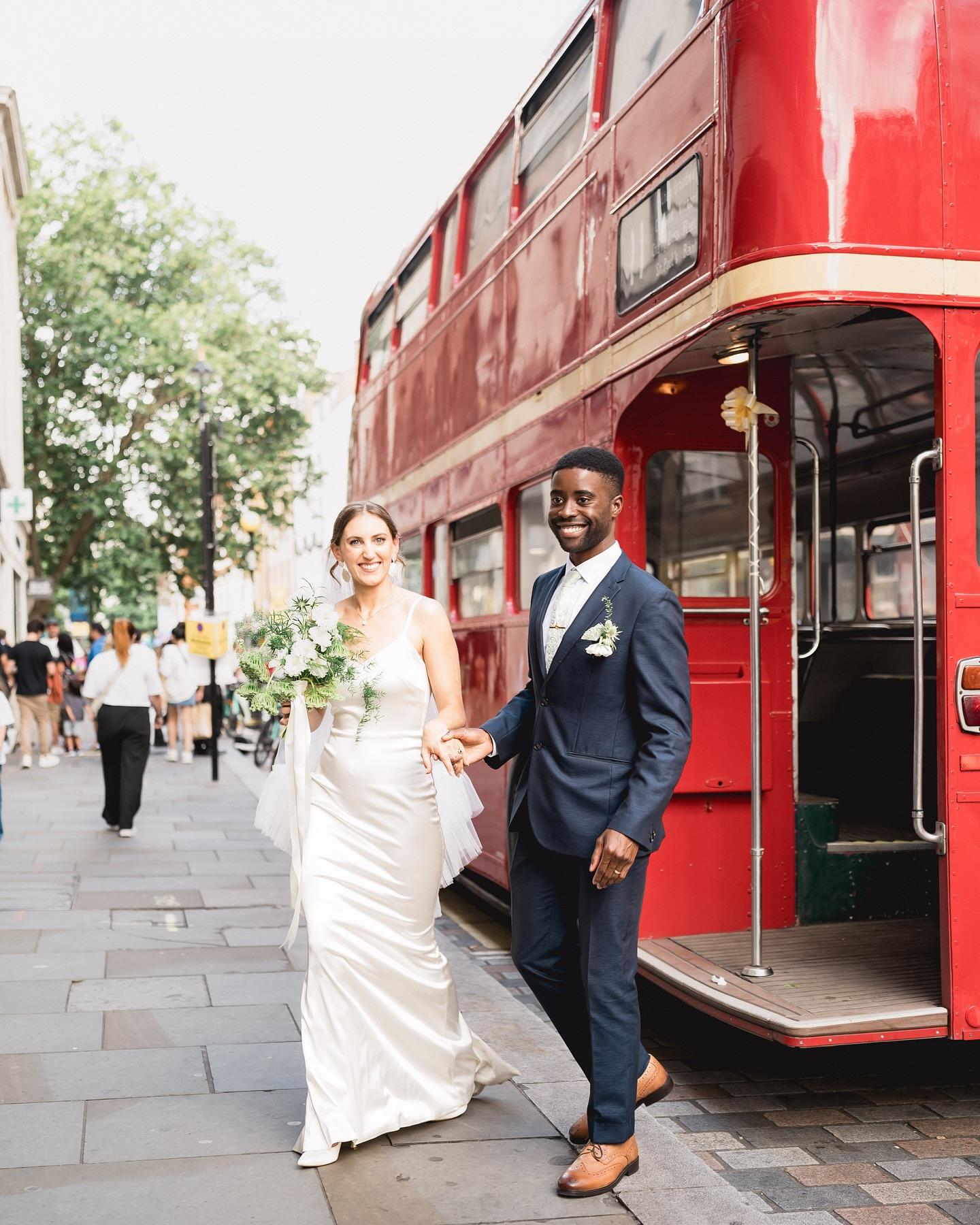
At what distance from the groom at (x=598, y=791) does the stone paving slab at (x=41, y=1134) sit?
1.50m

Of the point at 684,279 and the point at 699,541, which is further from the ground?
the point at 684,279

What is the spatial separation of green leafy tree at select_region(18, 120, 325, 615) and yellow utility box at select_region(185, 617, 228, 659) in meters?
13.4

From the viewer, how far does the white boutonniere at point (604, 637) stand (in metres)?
4.09

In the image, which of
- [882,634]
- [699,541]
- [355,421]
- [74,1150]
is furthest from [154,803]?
[74,1150]

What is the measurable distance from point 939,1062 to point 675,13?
4270 mm

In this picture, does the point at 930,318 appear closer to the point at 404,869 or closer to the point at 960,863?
the point at 960,863

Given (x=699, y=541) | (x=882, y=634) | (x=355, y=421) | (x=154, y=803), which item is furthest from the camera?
(x=154, y=803)

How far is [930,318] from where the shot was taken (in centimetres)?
483

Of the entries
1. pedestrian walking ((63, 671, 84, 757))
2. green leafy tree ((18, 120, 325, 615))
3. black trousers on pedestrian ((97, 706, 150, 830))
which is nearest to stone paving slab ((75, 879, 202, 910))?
black trousers on pedestrian ((97, 706, 150, 830))

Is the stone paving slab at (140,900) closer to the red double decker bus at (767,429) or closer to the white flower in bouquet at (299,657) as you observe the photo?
the red double decker bus at (767,429)

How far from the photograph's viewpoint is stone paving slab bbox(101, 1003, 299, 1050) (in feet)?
19.0

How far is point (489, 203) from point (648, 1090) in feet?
19.3

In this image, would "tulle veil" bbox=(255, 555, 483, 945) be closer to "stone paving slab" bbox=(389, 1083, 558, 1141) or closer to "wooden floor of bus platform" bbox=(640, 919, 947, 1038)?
"stone paving slab" bbox=(389, 1083, 558, 1141)

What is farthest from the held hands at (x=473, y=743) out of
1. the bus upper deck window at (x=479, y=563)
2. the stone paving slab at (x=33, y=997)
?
the bus upper deck window at (x=479, y=563)
